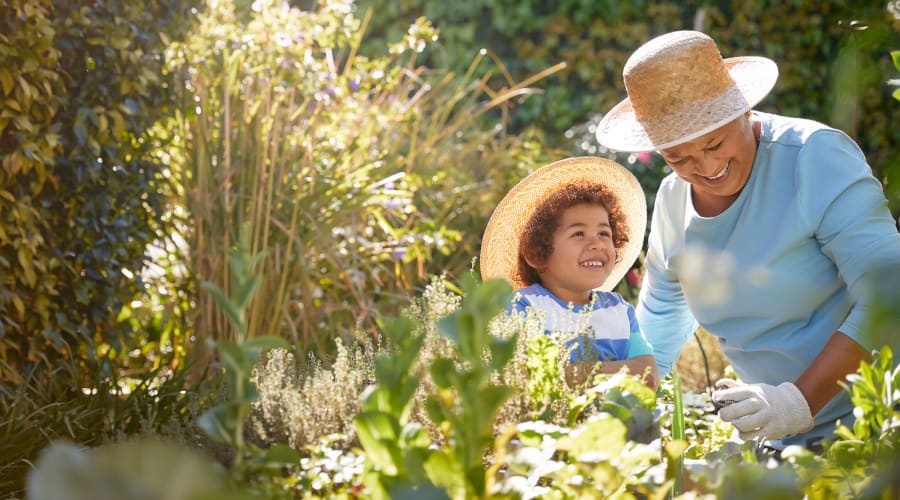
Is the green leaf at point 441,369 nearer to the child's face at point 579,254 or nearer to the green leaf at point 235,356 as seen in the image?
the green leaf at point 235,356

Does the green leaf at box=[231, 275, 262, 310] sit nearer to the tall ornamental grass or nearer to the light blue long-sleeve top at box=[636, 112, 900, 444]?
the light blue long-sleeve top at box=[636, 112, 900, 444]

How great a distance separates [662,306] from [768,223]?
0.45 m

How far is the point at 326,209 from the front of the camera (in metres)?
3.81

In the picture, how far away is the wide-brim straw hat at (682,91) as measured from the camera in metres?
2.16

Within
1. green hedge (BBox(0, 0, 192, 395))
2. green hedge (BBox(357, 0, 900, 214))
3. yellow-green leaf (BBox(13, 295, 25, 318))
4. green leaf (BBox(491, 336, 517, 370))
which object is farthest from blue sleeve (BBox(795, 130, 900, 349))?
green hedge (BBox(357, 0, 900, 214))

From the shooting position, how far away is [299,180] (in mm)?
3629

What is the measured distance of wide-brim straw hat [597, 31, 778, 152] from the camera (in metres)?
2.16

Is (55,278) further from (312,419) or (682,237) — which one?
(682,237)

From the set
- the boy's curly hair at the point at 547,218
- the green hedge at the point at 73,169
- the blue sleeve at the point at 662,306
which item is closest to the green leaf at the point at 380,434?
the blue sleeve at the point at 662,306

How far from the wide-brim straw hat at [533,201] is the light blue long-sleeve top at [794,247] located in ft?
1.18

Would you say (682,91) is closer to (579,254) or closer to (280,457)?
(579,254)

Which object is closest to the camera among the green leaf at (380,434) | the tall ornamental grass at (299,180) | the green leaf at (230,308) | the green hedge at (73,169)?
the green leaf at (230,308)

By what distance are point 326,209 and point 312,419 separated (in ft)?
7.06

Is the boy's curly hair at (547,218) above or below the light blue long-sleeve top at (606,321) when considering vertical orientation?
above
